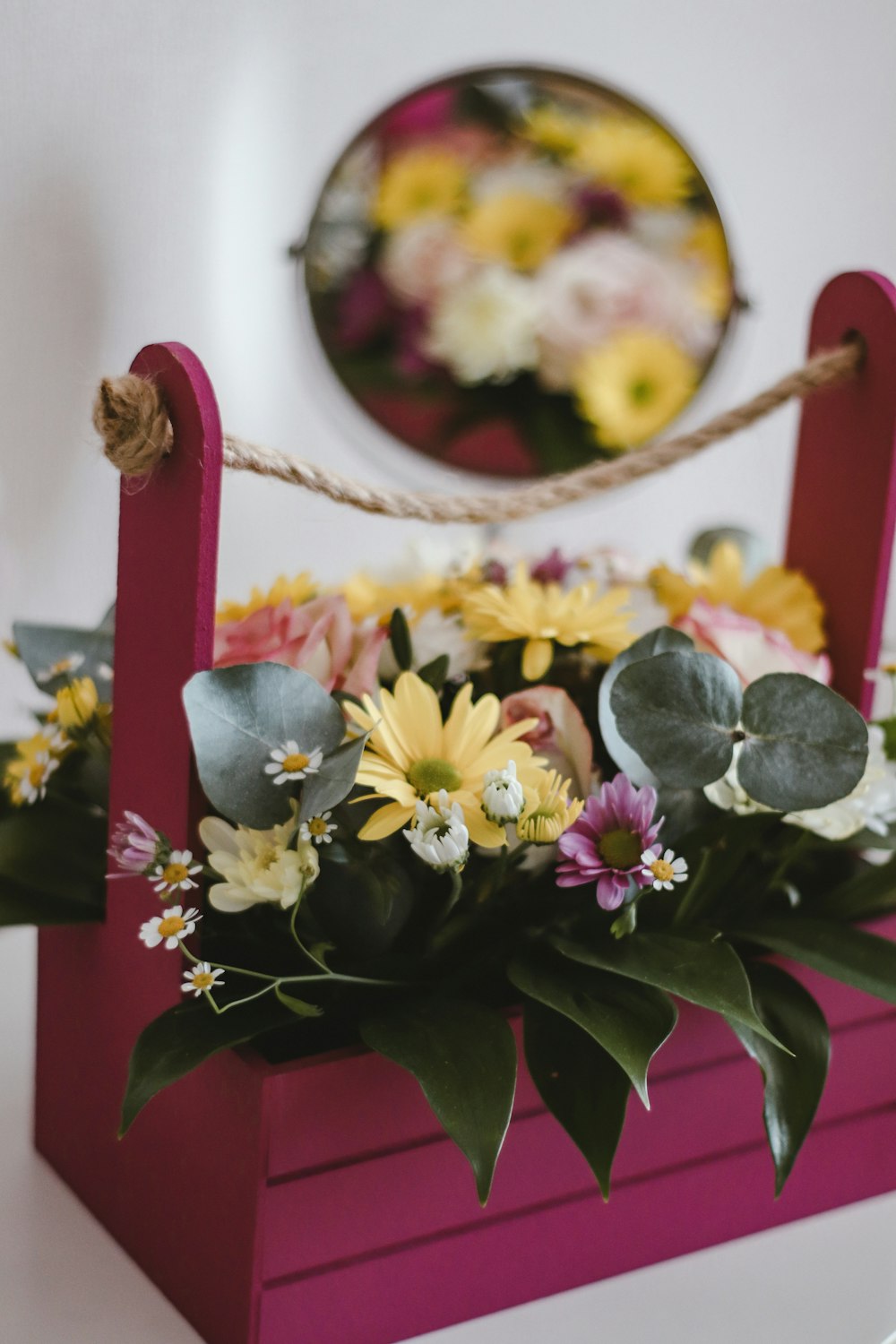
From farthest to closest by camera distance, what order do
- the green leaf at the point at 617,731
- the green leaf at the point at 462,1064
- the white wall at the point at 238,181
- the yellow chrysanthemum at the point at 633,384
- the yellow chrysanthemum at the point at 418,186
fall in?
1. the yellow chrysanthemum at the point at 633,384
2. the yellow chrysanthemum at the point at 418,186
3. the white wall at the point at 238,181
4. the green leaf at the point at 617,731
5. the green leaf at the point at 462,1064

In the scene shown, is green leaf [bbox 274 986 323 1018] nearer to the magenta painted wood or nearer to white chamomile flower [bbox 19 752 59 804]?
white chamomile flower [bbox 19 752 59 804]

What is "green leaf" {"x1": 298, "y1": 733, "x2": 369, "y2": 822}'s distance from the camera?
50 centimetres

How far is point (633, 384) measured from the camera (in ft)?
3.71

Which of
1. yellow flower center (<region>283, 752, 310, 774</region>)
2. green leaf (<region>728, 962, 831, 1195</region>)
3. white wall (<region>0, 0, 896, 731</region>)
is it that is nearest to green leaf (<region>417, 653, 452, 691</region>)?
yellow flower center (<region>283, 752, 310, 774</region>)

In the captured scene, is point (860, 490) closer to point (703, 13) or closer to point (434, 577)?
point (434, 577)

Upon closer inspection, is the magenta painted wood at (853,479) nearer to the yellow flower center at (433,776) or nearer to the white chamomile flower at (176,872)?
the yellow flower center at (433,776)

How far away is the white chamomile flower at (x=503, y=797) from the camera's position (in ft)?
1.66

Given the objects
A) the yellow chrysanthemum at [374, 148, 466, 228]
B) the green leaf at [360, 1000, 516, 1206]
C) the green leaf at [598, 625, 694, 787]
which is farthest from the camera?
the yellow chrysanthemum at [374, 148, 466, 228]

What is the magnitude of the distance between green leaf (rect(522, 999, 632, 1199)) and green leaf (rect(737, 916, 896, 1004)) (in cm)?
11

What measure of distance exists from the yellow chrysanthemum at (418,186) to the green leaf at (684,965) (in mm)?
673

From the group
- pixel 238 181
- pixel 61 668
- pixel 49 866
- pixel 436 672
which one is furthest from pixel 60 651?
pixel 238 181

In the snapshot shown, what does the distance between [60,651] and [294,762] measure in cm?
25

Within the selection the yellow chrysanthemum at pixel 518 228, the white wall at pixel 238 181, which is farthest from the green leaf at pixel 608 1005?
the yellow chrysanthemum at pixel 518 228

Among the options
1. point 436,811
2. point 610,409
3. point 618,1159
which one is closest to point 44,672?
point 436,811
